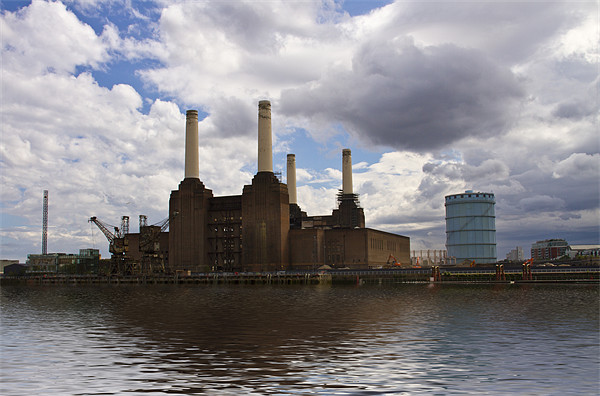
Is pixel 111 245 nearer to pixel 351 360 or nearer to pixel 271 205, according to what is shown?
pixel 271 205

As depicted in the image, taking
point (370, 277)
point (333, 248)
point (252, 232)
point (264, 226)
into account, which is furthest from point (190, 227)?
point (370, 277)

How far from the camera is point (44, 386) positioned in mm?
18016

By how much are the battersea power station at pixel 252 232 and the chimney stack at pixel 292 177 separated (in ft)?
111

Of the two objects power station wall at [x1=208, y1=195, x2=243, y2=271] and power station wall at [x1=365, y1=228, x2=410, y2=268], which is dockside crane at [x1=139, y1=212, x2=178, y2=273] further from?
power station wall at [x1=365, y1=228, x2=410, y2=268]

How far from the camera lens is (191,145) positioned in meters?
157

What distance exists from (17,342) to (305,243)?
12819 centimetres

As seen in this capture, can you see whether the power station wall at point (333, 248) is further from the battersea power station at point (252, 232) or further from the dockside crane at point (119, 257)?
the dockside crane at point (119, 257)

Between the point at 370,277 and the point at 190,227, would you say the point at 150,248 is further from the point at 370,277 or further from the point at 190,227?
the point at 370,277

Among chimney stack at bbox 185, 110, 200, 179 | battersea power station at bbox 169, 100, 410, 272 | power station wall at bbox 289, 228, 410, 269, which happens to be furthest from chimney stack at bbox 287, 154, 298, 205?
chimney stack at bbox 185, 110, 200, 179

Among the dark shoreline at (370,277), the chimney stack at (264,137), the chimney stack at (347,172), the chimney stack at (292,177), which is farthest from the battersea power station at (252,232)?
the chimney stack at (292,177)

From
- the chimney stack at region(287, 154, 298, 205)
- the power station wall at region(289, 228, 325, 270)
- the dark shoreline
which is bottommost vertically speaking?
the dark shoreline

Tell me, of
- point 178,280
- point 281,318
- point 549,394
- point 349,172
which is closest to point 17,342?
point 281,318

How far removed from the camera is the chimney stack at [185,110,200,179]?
15625 cm

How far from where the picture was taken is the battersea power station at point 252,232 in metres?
153
